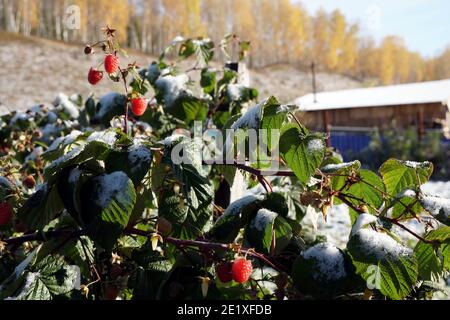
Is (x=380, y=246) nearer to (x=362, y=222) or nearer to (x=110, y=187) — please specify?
(x=362, y=222)

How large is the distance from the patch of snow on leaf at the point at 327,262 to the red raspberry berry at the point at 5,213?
2.36ft

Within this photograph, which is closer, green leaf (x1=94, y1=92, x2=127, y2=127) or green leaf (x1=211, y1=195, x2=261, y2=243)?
green leaf (x1=211, y1=195, x2=261, y2=243)

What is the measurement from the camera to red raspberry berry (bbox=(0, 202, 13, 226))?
1130 millimetres

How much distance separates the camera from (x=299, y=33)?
51781 mm

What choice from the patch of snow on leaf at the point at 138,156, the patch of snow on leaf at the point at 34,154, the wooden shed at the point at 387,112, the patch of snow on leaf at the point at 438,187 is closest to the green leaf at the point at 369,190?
the patch of snow on leaf at the point at 138,156

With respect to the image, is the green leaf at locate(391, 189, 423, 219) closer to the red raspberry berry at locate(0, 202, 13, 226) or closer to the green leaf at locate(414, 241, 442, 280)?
the green leaf at locate(414, 241, 442, 280)

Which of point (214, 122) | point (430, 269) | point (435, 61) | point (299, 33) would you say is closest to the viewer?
point (430, 269)

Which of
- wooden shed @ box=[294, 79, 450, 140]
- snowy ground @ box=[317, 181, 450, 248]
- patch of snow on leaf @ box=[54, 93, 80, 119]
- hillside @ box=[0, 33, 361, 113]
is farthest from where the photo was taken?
hillside @ box=[0, 33, 361, 113]

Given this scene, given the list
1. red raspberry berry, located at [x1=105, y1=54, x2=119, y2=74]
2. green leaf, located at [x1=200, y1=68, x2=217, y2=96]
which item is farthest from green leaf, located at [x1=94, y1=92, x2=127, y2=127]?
red raspberry berry, located at [x1=105, y1=54, x2=119, y2=74]

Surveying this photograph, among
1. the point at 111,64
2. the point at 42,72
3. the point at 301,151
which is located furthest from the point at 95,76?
the point at 42,72

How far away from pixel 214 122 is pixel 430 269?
4.32 ft
